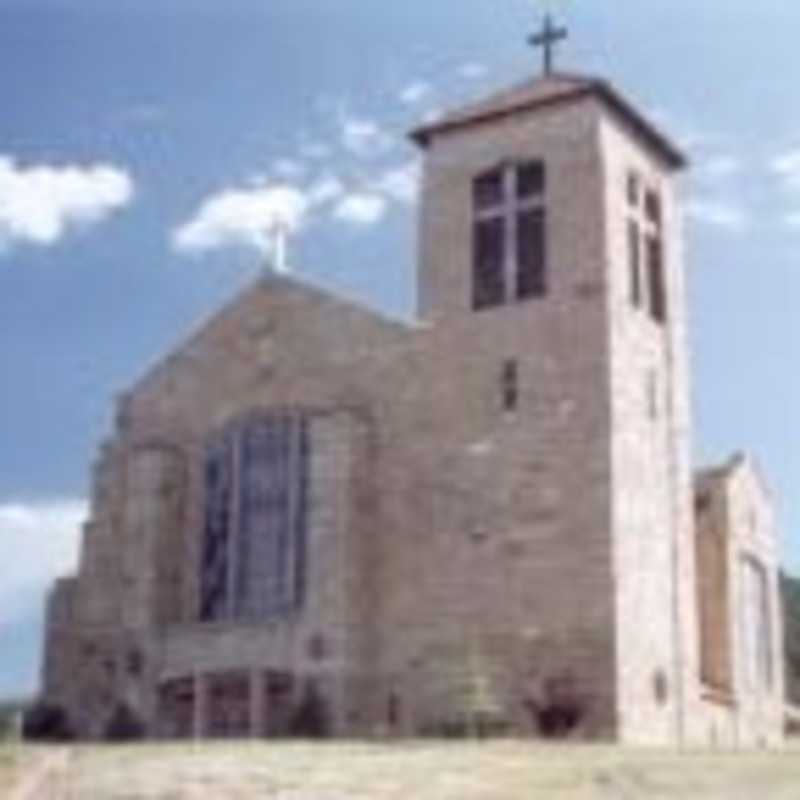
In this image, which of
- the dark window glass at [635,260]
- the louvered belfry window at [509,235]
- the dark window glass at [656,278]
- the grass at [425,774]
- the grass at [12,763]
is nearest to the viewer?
the grass at [425,774]

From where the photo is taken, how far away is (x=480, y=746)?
2291 cm

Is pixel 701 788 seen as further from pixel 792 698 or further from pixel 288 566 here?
pixel 792 698

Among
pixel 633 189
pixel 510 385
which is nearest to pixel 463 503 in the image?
pixel 510 385

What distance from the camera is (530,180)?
36469 mm

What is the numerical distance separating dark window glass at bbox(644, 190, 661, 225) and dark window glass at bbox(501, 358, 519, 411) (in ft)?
16.6

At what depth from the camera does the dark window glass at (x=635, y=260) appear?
3616 centimetres

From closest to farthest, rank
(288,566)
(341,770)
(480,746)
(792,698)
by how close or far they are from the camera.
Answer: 1. (341,770)
2. (480,746)
3. (288,566)
4. (792,698)

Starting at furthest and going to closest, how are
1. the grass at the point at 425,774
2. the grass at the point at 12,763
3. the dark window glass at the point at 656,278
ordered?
the dark window glass at the point at 656,278 → the grass at the point at 12,763 → the grass at the point at 425,774

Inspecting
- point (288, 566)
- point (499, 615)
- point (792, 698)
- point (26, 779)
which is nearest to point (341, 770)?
point (26, 779)

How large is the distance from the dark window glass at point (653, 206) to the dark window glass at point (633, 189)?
63 centimetres

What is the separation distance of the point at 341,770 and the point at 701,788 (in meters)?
3.60

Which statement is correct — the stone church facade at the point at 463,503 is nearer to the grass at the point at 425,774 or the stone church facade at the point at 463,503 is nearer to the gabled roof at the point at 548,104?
the gabled roof at the point at 548,104

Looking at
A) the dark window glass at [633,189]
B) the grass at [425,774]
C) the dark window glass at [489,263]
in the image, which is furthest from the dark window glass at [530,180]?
the grass at [425,774]

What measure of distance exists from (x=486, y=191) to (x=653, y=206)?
141 inches
